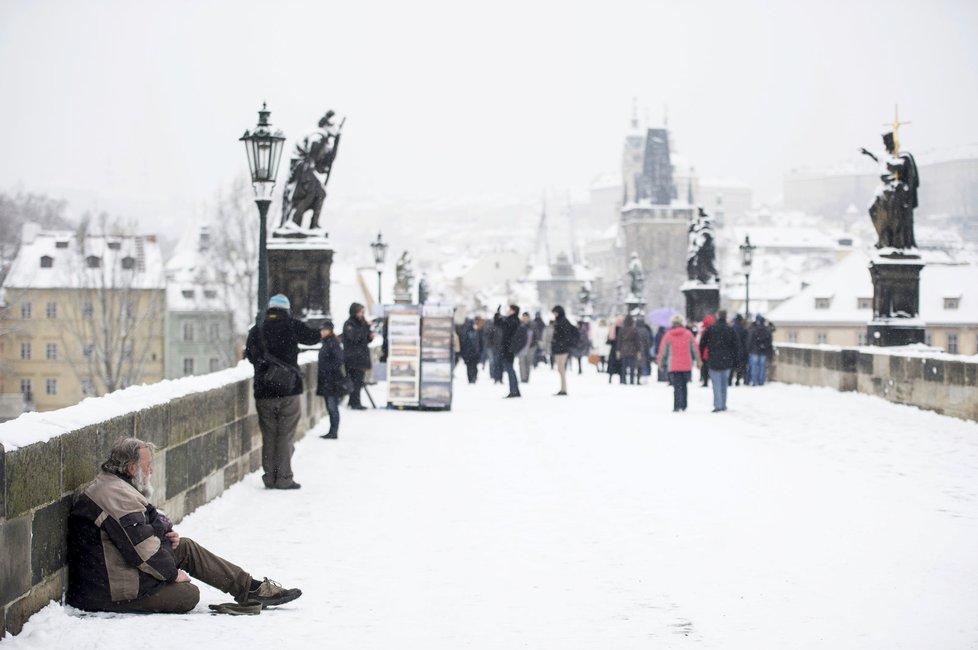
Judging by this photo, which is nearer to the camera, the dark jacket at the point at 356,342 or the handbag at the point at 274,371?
the handbag at the point at 274,371

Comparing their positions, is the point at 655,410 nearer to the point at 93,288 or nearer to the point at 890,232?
the point at 890,232

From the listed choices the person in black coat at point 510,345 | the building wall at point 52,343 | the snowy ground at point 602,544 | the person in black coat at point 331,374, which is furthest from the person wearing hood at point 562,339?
the building wall at point 52,343

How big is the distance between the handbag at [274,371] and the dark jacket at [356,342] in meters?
7.02

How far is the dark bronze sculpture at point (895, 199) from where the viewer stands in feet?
71.1

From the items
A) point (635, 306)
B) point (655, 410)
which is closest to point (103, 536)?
point (655, 410)

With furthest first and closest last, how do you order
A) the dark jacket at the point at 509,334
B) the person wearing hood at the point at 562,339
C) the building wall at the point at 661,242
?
1. the building wall at the point at 661,242
2. the person wearing hood at the point at 562,339
3. the dark jacket at the point at 509,334

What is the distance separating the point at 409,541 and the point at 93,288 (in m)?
57.4

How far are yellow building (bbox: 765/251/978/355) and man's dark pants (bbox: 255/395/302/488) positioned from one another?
2548 inches

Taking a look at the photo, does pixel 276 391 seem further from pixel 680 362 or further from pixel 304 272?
pixel 680 362

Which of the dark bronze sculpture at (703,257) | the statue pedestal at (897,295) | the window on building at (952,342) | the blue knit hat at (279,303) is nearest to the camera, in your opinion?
the blue knit hat at (279,303)

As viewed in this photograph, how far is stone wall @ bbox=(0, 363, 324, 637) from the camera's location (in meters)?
5.63

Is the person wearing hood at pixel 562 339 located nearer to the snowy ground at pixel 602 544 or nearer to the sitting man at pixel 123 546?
the snowy ground at pixel 602 544

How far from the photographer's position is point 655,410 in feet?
65.5

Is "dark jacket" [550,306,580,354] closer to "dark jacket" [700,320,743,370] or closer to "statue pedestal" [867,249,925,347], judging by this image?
"dark jacket" [700,320,743,370]
